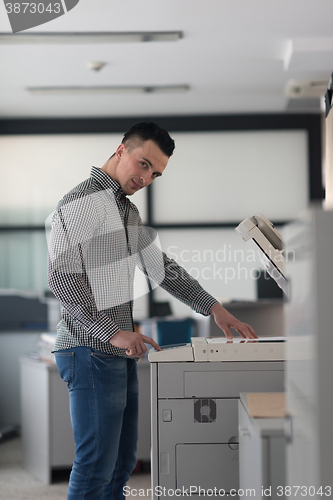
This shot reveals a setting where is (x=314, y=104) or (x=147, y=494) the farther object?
(x=314, y=104)

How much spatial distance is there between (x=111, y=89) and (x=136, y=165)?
7.10ft

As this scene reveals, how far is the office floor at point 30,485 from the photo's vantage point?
7.88 ft

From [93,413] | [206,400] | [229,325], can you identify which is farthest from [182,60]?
[93,413]

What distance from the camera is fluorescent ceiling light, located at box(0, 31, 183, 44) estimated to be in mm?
2623

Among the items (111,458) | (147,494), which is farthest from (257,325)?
(111,458)

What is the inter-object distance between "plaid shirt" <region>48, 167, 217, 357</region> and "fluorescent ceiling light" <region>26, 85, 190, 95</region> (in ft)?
6.97

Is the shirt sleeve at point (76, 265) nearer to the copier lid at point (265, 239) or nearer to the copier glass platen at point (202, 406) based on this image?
the copier glass platen at point (202, 406)

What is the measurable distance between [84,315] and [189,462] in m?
0.60

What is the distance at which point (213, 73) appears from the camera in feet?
10.5

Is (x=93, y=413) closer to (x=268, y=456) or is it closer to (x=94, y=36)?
(x=268, y=456)

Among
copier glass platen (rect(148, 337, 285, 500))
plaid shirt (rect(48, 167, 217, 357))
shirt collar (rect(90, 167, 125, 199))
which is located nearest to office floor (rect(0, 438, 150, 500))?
copier glass platen (rect(148, 337, 285, 500))

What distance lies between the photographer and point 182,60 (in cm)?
299

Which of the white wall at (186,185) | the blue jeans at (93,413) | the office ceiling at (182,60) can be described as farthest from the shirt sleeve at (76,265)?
the white wall at (186,185)

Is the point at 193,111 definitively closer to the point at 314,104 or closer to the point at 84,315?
the point at 314,104
